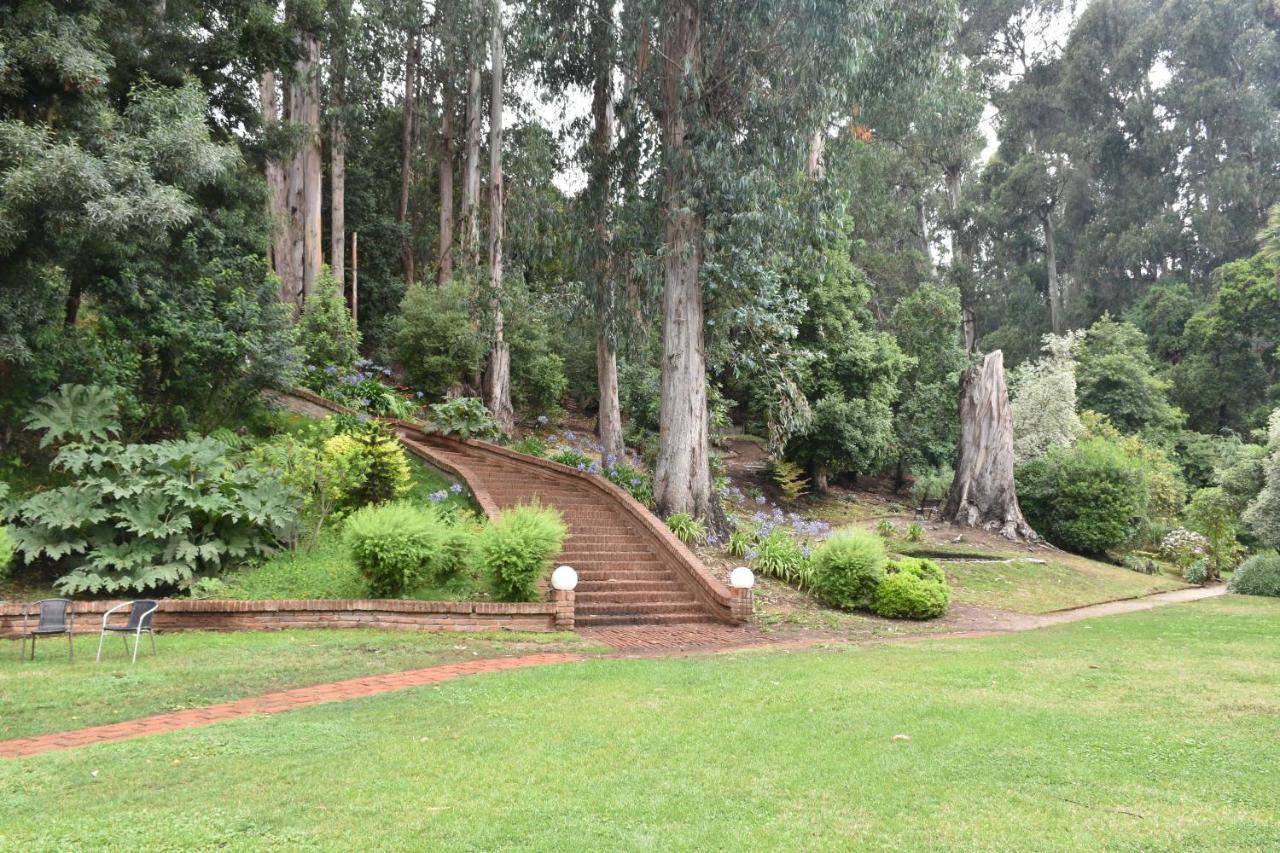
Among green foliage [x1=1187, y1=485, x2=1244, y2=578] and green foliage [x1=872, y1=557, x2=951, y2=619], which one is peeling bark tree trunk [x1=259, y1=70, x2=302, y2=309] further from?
green foliage [x1=1187, y1=485, x2=1244, y2=578]

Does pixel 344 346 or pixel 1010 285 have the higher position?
pixel 1010 285

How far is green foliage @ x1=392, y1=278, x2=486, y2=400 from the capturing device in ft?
66.3

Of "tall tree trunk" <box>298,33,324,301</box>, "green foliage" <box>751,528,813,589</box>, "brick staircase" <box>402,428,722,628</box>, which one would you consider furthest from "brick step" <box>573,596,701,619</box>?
"tall tree trunk" <box>298,33,324,301</box>

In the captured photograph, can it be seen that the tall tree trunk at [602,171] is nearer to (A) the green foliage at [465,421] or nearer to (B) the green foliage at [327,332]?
(A) the green foliage at [465,421]

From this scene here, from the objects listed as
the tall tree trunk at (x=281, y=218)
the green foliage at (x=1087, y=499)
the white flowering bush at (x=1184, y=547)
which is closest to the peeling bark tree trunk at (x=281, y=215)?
the tall tree trunk at (x=281, y=218)

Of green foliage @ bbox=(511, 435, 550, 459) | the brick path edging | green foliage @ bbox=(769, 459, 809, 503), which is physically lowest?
the brick path edging

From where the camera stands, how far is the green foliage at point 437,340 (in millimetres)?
20219

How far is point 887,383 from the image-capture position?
2511 centimetres

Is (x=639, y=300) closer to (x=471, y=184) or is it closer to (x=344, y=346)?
(x=471, y=184)

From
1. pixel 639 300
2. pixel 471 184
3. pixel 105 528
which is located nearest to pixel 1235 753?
pixel 105 528

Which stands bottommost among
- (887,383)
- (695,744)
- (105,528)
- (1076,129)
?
(695,744)

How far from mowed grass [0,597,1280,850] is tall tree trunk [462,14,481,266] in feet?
43.9

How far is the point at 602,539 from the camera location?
13070 millimetres

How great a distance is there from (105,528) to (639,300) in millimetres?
10109
